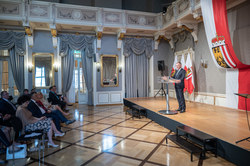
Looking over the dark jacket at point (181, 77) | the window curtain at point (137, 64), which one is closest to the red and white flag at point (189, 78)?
the dark jacket at point (181, 77)

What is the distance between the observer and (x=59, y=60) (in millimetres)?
Result: 7602

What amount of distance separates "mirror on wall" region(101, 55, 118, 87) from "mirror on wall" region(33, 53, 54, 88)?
Answer: 2.24 m

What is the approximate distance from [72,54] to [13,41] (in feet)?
7.63

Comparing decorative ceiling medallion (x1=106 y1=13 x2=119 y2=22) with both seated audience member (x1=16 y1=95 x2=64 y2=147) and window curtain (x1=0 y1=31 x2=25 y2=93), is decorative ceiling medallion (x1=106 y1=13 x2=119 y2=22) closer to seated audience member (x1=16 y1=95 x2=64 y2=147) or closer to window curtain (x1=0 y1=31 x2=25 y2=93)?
window curtain (x1=0 y1=31 x2=25 y2=93)

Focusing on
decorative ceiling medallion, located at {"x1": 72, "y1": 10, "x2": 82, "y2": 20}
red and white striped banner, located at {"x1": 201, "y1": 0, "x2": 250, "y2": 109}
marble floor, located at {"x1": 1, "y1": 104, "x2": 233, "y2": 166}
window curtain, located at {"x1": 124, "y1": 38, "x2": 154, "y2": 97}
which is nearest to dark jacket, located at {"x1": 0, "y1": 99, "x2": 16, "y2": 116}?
marble floor, located at {"x1": 1, "y1": 104, "x2": 233, "y2": 166}

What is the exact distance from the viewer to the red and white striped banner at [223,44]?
14.1ft

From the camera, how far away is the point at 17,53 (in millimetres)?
7023

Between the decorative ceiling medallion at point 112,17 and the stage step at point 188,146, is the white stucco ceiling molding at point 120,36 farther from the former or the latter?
the stage step at point 188,146

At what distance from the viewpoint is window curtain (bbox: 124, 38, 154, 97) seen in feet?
27.2

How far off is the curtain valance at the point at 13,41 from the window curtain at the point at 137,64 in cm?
442

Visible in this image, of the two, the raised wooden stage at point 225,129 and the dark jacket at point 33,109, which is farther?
the dark jacket at point 33,109

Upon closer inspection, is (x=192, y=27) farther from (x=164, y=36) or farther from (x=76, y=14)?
(x=76, y=14)

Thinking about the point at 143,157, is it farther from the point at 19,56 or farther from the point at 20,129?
the point at 19,56

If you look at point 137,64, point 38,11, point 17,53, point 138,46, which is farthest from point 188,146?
point 17,53
